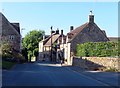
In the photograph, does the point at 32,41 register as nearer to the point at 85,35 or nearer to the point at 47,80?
the point at 85,35

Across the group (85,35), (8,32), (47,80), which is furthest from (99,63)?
(8,32)

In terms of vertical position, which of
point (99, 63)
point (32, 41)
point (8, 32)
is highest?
point (32, 41)

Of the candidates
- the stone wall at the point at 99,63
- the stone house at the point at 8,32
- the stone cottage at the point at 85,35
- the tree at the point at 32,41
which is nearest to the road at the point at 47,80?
the stone wall at the point at 99,63

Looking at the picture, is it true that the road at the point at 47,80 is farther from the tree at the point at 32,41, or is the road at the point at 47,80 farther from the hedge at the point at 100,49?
the tree at the point at 32,41

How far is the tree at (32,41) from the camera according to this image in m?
144

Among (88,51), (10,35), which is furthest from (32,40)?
(88,51)

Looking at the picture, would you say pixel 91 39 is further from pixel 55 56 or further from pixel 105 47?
pixel 55 56

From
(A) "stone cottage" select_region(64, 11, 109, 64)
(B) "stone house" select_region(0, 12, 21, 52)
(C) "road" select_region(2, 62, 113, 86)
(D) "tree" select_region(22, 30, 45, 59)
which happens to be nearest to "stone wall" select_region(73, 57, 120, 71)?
(C) "road" select_region(2, 62, 113, 86)

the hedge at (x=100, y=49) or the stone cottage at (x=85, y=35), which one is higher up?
the stone cottage at (x=85, y=35)

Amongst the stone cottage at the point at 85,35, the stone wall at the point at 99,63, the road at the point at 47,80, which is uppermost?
the stone cottage at the point at 85,35

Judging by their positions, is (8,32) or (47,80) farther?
(8,32)

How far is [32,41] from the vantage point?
151 m

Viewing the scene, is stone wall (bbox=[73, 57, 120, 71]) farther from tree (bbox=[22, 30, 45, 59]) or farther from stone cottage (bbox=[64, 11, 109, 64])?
tree (bbox=[22, 30, 45, 59])

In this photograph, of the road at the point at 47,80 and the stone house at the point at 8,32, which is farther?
the stone house at the point at 8,32
